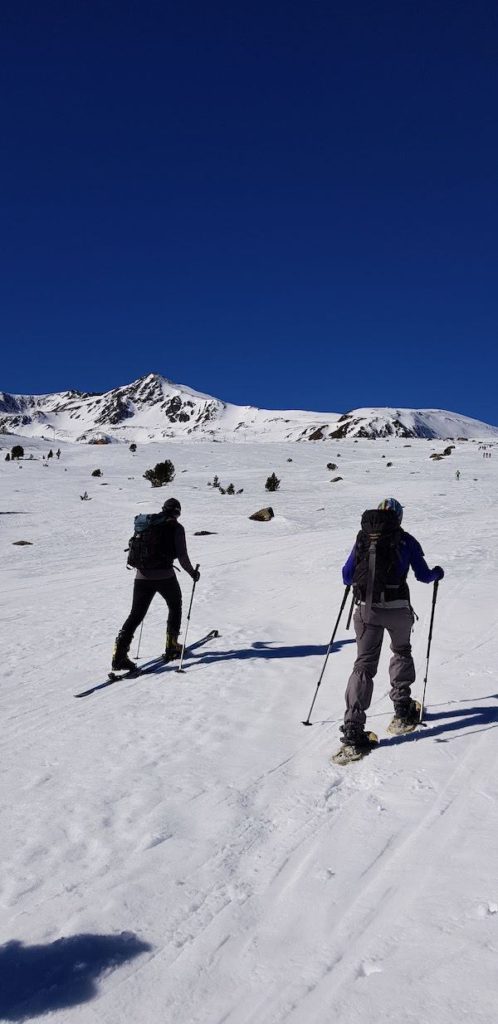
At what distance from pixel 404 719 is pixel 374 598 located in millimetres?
1215

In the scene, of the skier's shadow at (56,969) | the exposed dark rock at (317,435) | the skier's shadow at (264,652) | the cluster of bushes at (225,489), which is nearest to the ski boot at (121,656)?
the skier's shadow at (264,652)

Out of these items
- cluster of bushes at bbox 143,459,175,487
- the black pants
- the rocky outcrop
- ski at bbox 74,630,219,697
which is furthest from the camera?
cluster of bushes at bbox 143,459,175,487

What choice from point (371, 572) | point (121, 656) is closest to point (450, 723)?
point (371, 572)

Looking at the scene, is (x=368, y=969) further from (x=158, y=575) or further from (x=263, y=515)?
(x=263, y=515)

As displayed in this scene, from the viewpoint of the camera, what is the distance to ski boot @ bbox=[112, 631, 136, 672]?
781cm

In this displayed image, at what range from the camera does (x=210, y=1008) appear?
8.72 feet

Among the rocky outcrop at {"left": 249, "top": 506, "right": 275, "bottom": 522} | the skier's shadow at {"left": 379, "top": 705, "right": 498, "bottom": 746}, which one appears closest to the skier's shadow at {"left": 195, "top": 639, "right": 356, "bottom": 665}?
the skier's shadow at {"left": 379, "top": 705, "right": 498, "bottom": 746}

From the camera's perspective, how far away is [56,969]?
2.90 meters

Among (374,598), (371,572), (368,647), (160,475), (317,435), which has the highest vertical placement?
(317,435)

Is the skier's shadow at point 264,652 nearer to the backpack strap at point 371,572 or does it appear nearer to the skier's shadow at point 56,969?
the backpack strap at point 371,572

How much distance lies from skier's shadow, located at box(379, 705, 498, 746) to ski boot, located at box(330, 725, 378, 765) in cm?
29

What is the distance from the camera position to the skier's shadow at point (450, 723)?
5332mm

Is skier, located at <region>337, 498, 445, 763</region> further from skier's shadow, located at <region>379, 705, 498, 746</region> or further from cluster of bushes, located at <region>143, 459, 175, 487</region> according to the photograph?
cluster of bushes, located at <region>143, 459, 175, 487</region>

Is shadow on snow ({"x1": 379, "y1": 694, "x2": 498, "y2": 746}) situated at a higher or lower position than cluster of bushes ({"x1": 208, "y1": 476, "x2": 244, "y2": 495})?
lower
